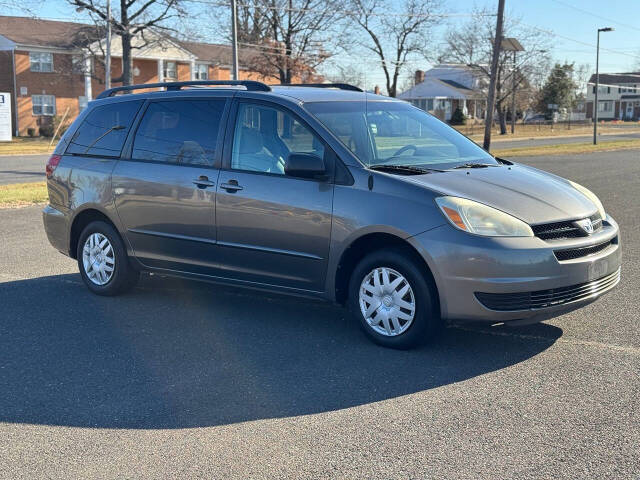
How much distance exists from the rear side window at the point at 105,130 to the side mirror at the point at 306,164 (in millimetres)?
2219

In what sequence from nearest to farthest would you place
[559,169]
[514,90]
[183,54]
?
[559,169]
[183,54]
[514,90]

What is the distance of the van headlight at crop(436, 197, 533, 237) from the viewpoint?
5129 millimetres

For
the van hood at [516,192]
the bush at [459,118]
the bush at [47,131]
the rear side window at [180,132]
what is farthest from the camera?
the bush at [459,118]

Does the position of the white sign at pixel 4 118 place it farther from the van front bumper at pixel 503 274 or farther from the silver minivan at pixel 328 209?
the van front bumper at pixel 503 274

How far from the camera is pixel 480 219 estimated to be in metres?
5.18

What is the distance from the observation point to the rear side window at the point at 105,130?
7.27 metres

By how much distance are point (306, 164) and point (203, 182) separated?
115cm

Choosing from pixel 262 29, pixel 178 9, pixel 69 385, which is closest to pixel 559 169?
pixel 69 385

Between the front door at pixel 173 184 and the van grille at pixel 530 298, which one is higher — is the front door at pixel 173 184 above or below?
above

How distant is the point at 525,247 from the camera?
199 inches

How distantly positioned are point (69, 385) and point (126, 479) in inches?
58.7

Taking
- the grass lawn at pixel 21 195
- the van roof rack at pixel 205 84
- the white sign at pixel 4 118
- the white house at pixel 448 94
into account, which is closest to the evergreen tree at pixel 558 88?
the white house at pixel 448 94

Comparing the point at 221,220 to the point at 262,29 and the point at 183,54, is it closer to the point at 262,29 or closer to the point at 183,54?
the point at 262,29

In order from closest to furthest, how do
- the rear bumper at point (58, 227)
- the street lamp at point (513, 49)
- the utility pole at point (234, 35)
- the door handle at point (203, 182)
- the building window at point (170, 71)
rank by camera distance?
the door handle at point (203, 182) < the rear bumper at point (58, 227) < the utility pole at point (234, 35) < the building window at point (170, 71) < the street lamp at point (513, 49)
